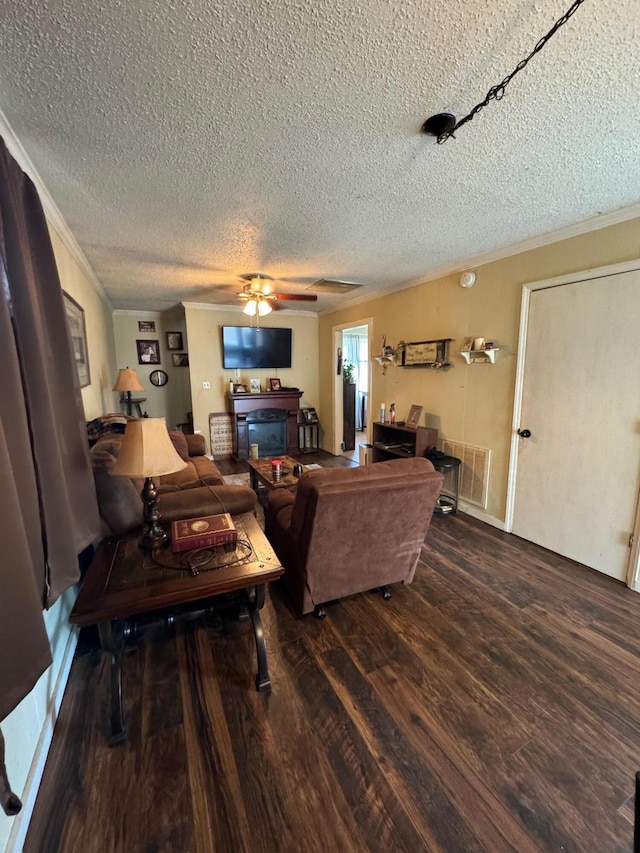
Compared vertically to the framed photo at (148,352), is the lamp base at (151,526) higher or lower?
lower

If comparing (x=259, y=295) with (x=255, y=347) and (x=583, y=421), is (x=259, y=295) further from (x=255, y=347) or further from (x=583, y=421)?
(x=583, y=421)

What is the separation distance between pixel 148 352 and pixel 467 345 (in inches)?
214

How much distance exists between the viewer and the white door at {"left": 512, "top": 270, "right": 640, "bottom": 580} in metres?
2.30

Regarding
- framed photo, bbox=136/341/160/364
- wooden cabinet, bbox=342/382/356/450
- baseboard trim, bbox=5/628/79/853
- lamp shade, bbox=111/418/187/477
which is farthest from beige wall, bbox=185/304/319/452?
baseboard trim, bbox=5/628/79/853

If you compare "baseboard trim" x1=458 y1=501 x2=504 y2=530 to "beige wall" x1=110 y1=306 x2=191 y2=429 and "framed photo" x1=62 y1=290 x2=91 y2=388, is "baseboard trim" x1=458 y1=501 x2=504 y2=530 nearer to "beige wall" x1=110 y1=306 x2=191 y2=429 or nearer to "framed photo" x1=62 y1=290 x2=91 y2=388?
"framed photo" x1=62 y1=290 x2=91 y2=388

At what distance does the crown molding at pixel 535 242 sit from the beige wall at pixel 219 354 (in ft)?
6.96

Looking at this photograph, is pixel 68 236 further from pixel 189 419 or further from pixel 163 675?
pixel 189 419

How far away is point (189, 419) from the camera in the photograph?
6.54m

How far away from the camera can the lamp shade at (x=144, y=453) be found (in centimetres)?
155

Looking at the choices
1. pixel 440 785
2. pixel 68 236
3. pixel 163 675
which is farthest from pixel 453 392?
pixel 68 236

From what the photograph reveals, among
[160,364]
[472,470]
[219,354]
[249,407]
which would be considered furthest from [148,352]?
[472,470]

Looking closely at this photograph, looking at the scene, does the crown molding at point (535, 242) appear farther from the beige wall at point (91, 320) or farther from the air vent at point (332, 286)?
the beige wall at point (91, 320)

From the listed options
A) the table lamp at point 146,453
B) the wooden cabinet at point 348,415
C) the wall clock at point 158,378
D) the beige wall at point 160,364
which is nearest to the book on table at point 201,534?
the table lamp at point 146,453

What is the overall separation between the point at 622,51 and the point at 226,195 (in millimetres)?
1815
